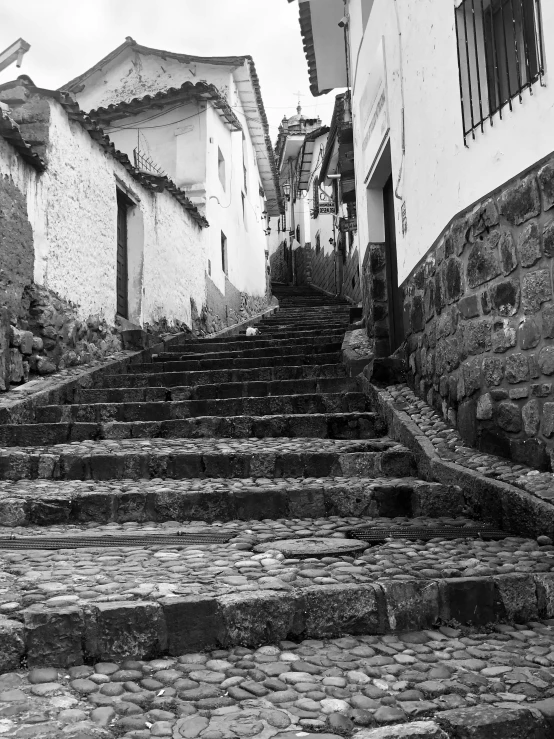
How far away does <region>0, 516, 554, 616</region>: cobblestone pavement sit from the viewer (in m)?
2.31

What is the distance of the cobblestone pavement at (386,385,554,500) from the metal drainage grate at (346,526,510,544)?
0.90 ft

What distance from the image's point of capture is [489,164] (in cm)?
383

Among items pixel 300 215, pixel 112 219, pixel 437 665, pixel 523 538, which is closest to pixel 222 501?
pixel 523 538

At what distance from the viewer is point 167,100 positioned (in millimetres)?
12781

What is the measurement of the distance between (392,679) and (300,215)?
3259 centimetres

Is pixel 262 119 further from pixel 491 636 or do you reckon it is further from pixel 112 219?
pixel 491 636

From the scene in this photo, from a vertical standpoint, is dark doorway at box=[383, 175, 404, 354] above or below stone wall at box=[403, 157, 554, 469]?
above

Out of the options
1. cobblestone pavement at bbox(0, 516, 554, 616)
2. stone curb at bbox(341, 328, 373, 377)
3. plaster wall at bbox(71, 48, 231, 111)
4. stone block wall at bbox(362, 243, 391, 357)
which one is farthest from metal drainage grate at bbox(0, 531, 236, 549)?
plaster wall at bbox(71, 48, 231, 111)

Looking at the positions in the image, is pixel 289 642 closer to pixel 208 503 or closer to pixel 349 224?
pixel 208 503

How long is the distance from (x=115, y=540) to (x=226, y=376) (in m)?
3.68

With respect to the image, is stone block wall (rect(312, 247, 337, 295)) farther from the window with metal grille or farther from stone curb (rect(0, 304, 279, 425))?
the window with metal grille

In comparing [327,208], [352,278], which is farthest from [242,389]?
[327,208]

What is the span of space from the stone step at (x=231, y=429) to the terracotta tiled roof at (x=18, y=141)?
2.56 m

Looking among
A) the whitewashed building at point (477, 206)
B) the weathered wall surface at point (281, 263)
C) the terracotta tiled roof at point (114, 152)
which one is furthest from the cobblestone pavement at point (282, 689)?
the weathered wall surface at point (281, 263)
